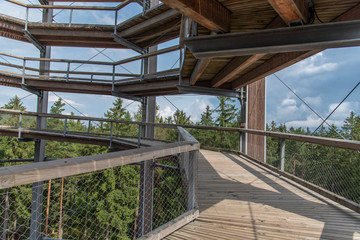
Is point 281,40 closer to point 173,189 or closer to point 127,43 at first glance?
point 127,43

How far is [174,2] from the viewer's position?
75.4 inches

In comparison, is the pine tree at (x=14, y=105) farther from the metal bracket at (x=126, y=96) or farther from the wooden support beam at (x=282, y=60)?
the wooden support beam at (x=282, y=60)

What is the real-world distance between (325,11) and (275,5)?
2.55 ft

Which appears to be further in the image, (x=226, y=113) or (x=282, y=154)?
(x=226, y=113)

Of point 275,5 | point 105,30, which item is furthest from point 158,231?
point 105,30

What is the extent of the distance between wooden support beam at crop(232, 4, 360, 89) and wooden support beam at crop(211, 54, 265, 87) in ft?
1.60

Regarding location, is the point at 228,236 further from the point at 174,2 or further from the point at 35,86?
the point at 35,86

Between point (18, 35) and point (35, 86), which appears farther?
point (18, 35)

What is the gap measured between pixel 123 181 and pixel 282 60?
50.0 ft

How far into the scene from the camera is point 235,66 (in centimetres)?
381

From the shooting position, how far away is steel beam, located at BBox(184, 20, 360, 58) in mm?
2164

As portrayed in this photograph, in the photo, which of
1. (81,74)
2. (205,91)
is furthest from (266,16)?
(81,74)

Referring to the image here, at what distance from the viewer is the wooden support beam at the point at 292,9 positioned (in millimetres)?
1879

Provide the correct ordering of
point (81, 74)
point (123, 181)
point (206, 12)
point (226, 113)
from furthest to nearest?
point (226, 113) < point (123, 181) < point (81, 74) < point (206, 12)
